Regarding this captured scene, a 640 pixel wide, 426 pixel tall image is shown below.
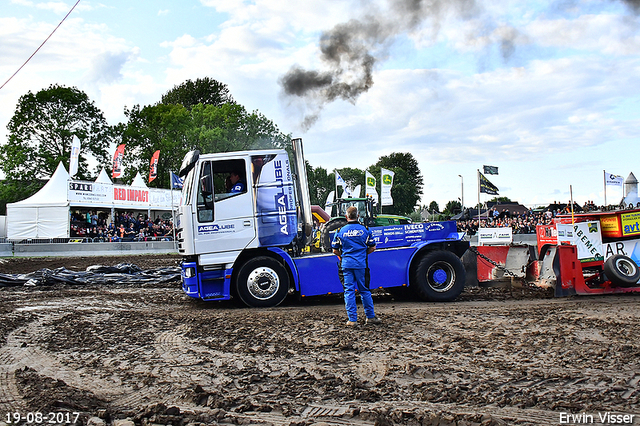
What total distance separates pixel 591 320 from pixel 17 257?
23379mm

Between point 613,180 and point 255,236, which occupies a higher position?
point 613,180

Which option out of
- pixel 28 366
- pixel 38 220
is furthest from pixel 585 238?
pixel 38 220

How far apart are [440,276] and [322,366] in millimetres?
5242

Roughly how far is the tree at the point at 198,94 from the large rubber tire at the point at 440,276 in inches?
1921

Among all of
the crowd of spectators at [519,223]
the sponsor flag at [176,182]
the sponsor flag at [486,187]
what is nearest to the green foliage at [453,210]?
the crowd of spectators at [519,223]

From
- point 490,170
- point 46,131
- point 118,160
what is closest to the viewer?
point 490,170

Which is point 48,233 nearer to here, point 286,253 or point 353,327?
point 286,253

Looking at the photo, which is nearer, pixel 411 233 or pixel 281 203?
pixel 281 203

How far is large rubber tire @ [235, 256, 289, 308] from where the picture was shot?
9.28 metres

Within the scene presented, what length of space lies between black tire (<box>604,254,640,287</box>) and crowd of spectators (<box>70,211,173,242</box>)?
2364 centimetres

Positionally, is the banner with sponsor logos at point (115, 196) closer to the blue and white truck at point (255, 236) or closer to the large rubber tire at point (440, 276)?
the blue and white truck at point (255, 236)

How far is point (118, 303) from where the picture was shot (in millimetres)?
10320

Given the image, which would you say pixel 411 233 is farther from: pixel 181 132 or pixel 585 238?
pixel 181 132

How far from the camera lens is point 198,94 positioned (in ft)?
183
